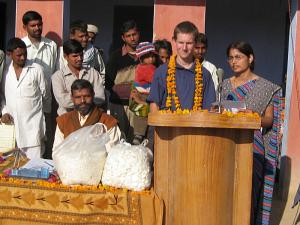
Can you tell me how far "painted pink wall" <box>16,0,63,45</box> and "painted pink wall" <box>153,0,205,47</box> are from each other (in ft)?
3.65

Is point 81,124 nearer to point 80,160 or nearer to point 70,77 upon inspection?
point 80,160

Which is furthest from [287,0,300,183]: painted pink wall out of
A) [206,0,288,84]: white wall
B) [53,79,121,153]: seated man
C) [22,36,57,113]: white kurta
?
[22,36,57,113]: white kurta

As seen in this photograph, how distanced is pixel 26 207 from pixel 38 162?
2.01ft

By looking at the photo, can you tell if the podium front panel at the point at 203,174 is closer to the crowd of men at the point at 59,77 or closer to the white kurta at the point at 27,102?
the crowd of men at the point at 59,77

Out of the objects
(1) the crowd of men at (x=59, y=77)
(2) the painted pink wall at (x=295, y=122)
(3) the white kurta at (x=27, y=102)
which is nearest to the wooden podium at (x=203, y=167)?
(1) the crowd of men at (x=59, y=77)

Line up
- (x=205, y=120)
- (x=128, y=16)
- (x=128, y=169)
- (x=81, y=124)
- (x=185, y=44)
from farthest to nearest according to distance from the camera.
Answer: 1. (x=128, y=16)
2. (x=81, y=124)
3. (x=185, y=44)
4. (x=128, y=169)
5. (x=205, y=120)

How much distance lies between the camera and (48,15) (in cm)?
641

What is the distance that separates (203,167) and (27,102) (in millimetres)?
2556

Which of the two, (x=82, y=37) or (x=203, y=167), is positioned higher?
(x=82, y=37)

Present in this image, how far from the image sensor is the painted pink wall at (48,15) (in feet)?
21.0

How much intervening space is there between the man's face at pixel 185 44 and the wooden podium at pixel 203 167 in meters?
0.63

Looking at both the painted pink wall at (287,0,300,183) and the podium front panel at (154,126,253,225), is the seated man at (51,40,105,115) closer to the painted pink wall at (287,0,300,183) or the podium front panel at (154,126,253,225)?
the podium front panel at (154,126,253,225)

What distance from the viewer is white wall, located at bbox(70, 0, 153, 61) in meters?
8.84

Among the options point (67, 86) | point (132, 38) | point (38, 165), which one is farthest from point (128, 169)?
point (132, 38)
